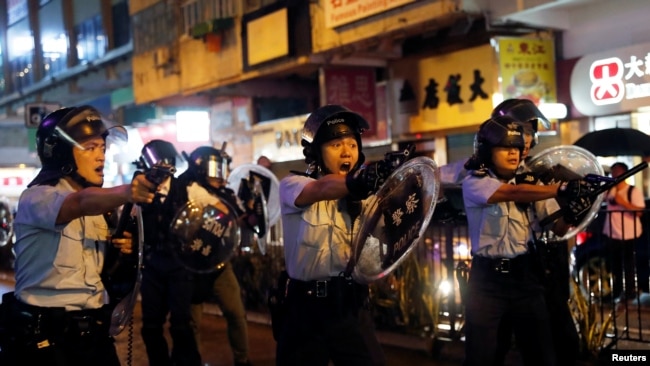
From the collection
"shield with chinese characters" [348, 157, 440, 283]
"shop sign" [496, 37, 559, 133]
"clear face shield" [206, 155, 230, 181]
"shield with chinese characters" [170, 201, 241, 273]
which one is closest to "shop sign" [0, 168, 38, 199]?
"shop sign" [496, 37, 559, 133]

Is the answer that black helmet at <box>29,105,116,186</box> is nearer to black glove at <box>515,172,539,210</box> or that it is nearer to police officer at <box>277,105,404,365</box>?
police officer at <box>277,105,404,365</box>

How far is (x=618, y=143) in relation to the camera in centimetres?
948

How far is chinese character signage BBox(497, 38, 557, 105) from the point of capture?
1151cm

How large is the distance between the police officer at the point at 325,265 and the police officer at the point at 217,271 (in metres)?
2.97

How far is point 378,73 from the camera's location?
15.2 metres

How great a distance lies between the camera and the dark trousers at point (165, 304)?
727 centimetres

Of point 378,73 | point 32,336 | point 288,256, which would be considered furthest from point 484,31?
point 32,336

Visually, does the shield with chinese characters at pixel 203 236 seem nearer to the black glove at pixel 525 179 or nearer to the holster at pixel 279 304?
the holster at pixel 279 304

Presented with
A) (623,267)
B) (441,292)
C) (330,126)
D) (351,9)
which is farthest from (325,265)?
(351,9)

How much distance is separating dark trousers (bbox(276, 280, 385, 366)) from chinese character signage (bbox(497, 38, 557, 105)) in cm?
749

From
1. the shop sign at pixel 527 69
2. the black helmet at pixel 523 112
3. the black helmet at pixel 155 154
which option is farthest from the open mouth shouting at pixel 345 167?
the shop sign at pixel 527 69

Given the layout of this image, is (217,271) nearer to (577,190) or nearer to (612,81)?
(577,190)

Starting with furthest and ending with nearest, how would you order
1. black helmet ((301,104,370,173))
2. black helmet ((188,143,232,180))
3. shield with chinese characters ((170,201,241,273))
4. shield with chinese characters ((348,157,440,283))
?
black helmet ((188,143,232,180)) < shield with chinese characters ((170,201,241,273)) < black helmet ((301,104,370,173)) < shield with chinese characters ((348,157,440,283))

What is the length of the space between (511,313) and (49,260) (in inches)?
116
